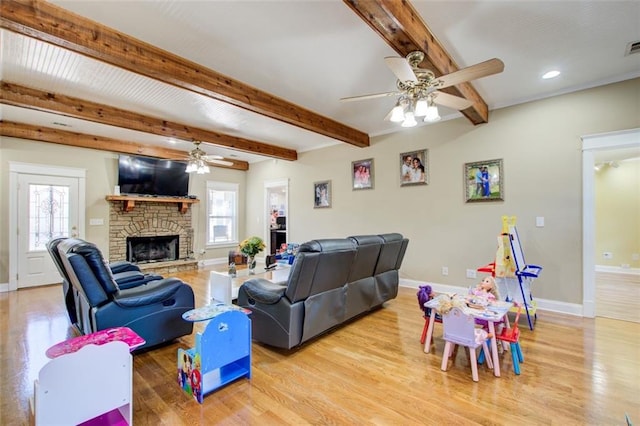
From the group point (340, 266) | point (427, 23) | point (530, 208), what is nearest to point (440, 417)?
point (340, 266)

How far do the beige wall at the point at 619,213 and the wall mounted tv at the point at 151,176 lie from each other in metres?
9.67

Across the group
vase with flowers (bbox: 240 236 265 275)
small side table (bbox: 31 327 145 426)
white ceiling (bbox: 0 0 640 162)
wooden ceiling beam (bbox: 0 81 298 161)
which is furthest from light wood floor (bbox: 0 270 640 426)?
white ceiling (bbox: 0 0 640 162)

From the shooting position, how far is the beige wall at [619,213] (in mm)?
6141

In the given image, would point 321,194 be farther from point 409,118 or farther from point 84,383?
point 84,383

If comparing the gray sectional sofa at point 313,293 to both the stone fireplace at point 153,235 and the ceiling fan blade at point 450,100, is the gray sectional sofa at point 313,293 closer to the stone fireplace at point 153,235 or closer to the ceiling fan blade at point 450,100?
the ceiling fan blade at point 450,100

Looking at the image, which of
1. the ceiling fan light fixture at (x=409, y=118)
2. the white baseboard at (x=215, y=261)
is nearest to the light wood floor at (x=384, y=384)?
the ceiling fan light fixture at (x=409, y=118)

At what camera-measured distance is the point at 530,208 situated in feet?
13.3

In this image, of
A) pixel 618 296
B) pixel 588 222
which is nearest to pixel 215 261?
pixel 588 222

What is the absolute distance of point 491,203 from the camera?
4379 millimetres

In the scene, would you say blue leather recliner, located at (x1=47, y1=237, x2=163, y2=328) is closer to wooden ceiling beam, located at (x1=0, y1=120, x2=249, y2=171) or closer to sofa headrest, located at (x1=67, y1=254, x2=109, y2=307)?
Answer: sofa headrest, located at (x1=67, y1=254, x2=109, y2=307)

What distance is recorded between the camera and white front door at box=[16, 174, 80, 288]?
5.21 m

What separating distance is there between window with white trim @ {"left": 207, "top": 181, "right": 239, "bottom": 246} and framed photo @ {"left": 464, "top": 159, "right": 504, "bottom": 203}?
242 inches

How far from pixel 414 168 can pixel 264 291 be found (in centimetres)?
360

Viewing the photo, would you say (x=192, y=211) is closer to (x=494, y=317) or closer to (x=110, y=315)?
(x=110, y=315)
